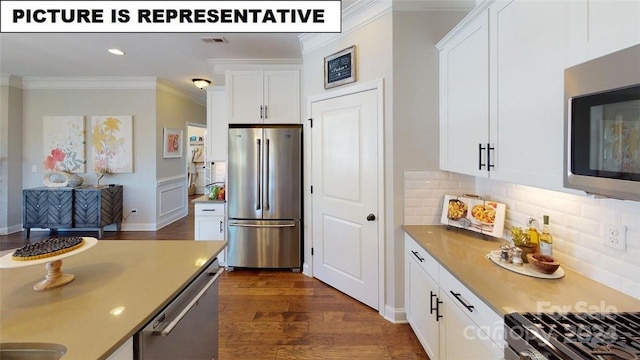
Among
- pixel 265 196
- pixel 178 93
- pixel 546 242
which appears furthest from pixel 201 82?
pixel 546 242

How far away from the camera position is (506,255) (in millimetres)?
1622

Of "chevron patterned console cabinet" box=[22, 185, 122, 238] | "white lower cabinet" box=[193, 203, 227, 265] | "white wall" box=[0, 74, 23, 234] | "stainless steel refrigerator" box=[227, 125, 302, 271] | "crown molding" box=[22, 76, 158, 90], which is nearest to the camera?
"stainless steel refrigerator" box=[227, 125, 302, 271]

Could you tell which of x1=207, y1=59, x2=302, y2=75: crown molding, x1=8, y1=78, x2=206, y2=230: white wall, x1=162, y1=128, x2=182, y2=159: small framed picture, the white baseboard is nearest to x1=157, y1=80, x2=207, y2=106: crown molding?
x1=8, y1=78, x2=206, y2=230: white wall

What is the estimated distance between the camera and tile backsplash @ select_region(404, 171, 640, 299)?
1.23 meters

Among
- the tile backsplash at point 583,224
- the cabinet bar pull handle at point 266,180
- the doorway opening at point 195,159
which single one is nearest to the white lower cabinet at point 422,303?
the tile backsplash at point 583,224

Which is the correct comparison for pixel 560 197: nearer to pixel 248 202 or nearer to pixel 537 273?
pixel 537 273

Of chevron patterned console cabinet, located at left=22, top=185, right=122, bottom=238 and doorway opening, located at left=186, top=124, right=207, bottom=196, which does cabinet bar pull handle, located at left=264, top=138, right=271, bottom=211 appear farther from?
doorway opening, located at left=186, top=124, right=207, bottom=196

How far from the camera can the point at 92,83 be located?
530cm

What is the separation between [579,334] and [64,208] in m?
6.41

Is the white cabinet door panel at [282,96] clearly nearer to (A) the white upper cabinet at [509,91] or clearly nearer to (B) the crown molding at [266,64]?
(B) the crown molding at [266,64]

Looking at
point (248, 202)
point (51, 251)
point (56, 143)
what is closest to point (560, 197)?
point (51, 251)

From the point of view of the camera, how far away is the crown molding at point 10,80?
502 cm

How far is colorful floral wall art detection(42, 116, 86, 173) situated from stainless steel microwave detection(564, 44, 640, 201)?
6647 millimetres

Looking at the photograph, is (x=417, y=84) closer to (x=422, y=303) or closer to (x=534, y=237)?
(x=534, y=237)
